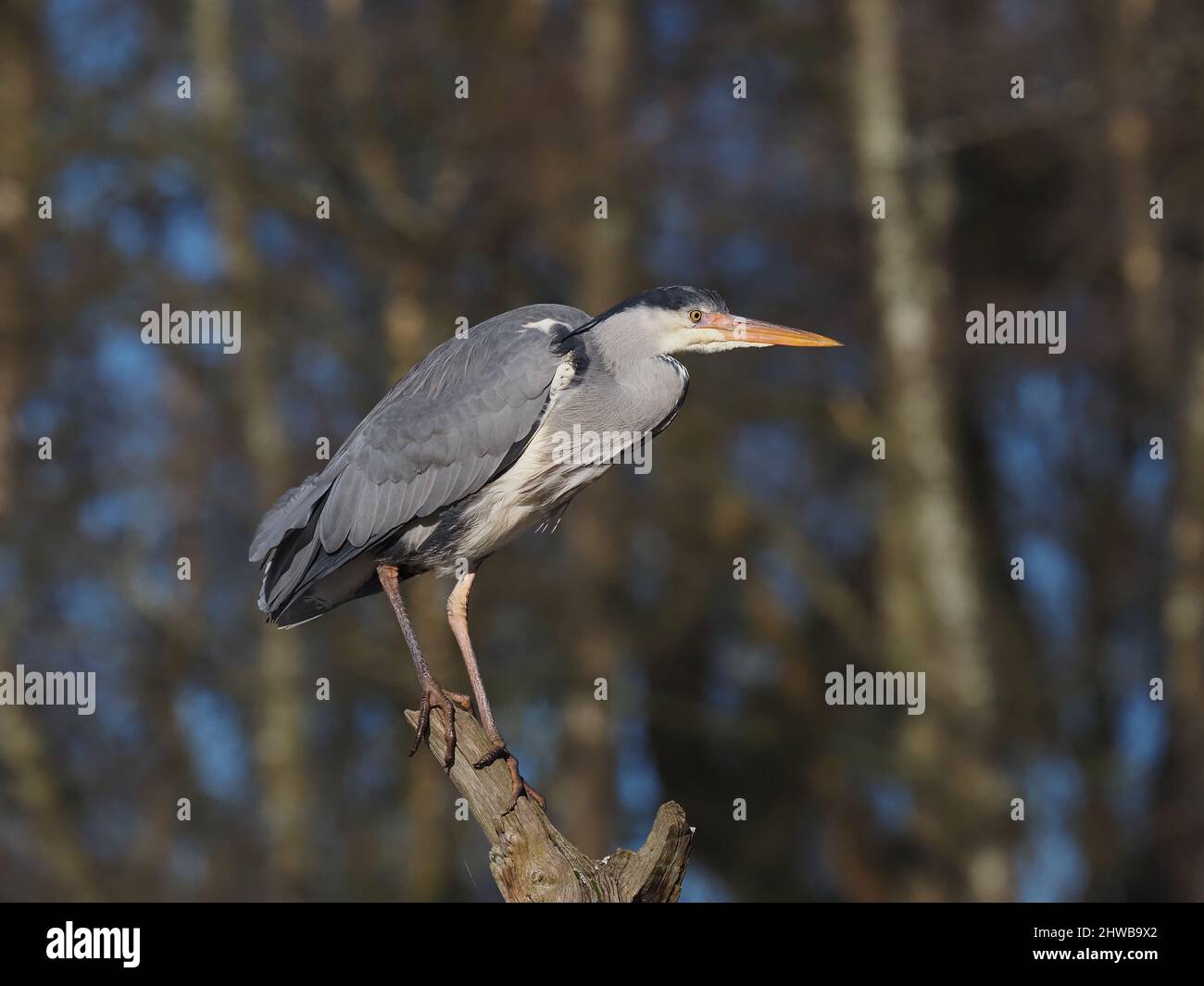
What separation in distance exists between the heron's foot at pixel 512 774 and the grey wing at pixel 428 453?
110cm

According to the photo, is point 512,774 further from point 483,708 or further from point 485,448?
point 485,448

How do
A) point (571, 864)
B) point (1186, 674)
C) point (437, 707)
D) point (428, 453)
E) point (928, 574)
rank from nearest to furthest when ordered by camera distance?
point (571, 864) < point (437, 707) < point (428, 453) < point (1186, 674) < point (928, 574)

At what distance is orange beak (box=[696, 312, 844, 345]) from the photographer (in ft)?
21.0

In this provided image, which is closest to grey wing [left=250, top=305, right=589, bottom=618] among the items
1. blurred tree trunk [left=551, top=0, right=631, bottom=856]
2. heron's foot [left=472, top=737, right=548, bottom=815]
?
heron's foot [left=472, top=737, right=548, bottom=815]

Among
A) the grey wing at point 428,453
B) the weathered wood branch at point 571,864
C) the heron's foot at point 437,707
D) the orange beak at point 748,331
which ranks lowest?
the weathered wood branch at point 571,864

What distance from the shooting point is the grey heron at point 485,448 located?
6.32 metres

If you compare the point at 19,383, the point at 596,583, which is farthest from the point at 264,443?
the point at 596,583

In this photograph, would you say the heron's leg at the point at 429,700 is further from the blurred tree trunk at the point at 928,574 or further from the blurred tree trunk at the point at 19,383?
the blurred tree trunk at the point at 19,383

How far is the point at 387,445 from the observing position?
6633 mm

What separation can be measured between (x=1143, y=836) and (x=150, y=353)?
1067 centimetres

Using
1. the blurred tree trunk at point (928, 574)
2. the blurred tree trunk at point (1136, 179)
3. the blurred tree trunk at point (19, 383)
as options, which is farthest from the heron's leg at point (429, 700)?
the blurred tree trunk at point (1136, 179)

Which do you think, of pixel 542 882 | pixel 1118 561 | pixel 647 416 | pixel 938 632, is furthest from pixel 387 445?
pixel 1118 561

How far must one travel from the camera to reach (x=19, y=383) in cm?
1527

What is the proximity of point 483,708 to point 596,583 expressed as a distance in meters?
7.81
